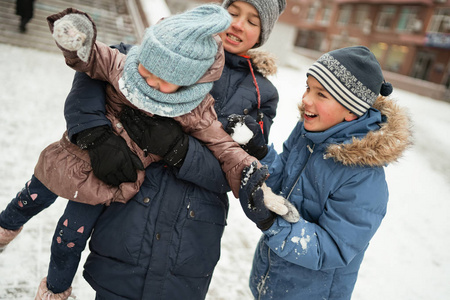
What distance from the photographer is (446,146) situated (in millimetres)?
7508

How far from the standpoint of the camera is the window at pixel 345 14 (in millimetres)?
31311

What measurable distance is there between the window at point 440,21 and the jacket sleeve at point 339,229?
27350 millimetres

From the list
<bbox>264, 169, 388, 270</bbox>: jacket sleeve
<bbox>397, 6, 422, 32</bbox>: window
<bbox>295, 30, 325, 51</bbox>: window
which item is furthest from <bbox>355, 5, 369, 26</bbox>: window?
<bbox>264, 169, 388, 270</bbox>: jacket sleeve

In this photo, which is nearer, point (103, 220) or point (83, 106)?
point (83, 106)

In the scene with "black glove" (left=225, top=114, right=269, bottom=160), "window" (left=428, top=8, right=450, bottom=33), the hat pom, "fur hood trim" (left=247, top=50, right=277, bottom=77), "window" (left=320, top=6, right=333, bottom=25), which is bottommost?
"window" (left=320, top=6, right=333, bottom=25)

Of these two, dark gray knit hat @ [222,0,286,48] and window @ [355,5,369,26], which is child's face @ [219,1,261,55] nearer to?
dark gray knit hat @ [222,0,286,48]

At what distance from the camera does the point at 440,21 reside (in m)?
23.1

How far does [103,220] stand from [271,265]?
0.80m

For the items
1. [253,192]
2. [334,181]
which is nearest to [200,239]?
[253,192]

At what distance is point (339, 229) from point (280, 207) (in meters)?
0.24

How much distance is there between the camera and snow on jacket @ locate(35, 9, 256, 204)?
3.98 ft

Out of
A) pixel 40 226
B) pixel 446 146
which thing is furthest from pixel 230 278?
pixel 446 146

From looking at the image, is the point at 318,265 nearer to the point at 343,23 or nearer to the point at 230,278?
the point at 230,278

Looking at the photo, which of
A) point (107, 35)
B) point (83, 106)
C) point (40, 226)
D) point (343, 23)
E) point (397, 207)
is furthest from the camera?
point (343, 23)
